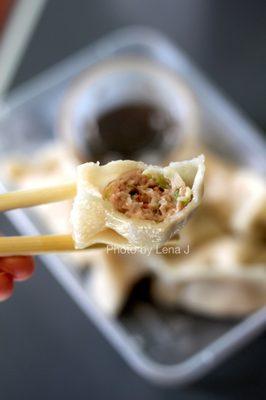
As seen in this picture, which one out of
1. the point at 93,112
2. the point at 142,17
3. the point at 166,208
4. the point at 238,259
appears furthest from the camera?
the point at 142,17

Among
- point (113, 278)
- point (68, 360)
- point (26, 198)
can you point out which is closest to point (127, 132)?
point (113, 278)

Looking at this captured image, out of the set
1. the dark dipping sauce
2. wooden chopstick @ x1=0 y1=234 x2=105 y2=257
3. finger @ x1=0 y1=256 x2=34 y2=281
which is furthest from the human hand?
the dark dipping sauce

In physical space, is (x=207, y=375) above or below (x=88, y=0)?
below

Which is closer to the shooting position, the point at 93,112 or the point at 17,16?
the point at 93,112

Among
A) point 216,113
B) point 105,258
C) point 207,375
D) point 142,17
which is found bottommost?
point 207,375

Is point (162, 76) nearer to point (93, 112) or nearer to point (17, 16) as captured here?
point (93, 112)

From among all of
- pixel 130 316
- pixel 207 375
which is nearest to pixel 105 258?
pixel 130 316

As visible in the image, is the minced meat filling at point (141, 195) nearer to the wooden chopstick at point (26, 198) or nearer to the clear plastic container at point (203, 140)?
the wooden chopstick at point (26, 198)

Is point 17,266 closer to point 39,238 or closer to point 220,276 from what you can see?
point 39,238
